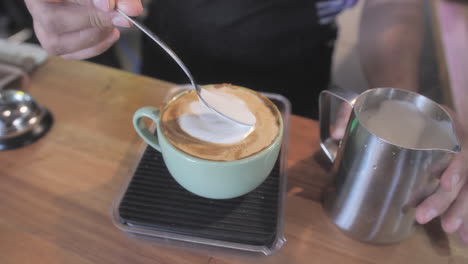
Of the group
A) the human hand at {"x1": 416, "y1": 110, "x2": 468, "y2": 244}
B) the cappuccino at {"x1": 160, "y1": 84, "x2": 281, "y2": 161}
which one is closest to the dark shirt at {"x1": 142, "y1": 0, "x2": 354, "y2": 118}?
the cappuccino at {"x1": 160, "y1": 84, "x2": 281, "y2": 161}

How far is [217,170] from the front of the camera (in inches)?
17.8

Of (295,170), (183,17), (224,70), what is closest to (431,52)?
(224,70)

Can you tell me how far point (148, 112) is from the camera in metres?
0.52

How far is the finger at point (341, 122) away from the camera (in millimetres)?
595

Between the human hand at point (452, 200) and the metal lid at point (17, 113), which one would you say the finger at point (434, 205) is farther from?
the metal lid at point (17, 113)

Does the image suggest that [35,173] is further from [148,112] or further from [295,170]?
[295,170]

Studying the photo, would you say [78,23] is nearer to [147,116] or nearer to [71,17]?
[71,17]

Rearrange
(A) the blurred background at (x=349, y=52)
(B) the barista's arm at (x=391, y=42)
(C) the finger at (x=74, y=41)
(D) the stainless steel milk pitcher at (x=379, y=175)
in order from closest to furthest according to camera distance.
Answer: (D) the stainless steel milk pitcher at (x=379, y=175)
(C) the finger at (x=74, y=41)
(B) the barista's arm at (x=391, y=42)
(A) the blurred background at (x=349, y=52)

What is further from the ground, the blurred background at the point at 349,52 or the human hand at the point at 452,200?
the human hand at the point at 452,200

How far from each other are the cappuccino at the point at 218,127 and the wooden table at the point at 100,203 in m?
0.14

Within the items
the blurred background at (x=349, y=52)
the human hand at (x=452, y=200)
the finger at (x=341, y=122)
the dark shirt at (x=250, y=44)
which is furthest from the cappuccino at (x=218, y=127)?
the blurred background at (x=349, y=52)

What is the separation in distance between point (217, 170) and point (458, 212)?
14.0 inches

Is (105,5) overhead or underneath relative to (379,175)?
overhead

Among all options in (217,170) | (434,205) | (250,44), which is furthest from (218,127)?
(250,44)
